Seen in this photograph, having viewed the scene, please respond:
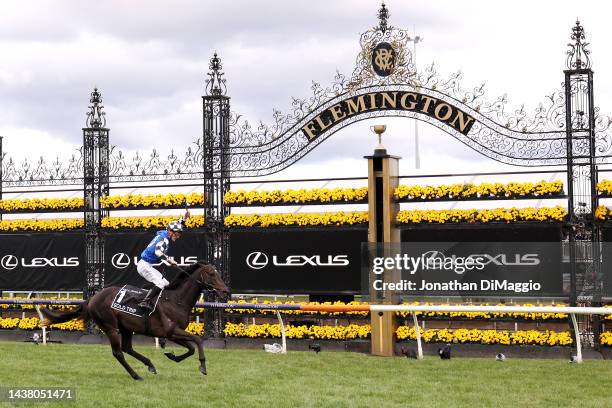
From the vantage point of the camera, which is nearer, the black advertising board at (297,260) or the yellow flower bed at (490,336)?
the yellow flower bed at (490,336)

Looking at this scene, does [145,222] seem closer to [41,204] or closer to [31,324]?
[41,204]

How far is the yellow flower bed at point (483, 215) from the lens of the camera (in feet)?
55.7

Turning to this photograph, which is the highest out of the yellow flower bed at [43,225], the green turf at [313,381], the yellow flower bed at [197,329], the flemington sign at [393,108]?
the flemington sign at [393,108]

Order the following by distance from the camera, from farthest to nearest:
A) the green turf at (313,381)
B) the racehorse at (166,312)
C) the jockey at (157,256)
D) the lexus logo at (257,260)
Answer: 1. the lexus logo at (257,260)
2. the jockey at (157,256)
3. the racehorse at (166,312)
4. the green turf at (313,381)

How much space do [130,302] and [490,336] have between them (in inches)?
264

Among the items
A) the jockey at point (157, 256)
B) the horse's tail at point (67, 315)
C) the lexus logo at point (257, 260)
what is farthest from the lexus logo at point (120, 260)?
the horse's tail at point (67, 315)

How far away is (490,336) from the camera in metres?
17.3

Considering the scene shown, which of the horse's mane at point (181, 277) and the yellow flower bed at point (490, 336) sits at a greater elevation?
the horse's mane at point (181, 277)

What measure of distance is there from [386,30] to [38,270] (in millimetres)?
9221

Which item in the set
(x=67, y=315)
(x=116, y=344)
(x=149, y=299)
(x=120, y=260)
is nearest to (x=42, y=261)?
(x=120, y=260)

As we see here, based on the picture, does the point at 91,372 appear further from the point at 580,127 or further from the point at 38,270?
the point at 580,127

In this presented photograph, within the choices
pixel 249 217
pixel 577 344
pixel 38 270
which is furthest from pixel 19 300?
pixel 577 344

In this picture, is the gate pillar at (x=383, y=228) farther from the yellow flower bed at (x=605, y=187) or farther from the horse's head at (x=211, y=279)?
the horse's head at (x=211, y=279)

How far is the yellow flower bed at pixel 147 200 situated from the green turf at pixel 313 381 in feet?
12.5
